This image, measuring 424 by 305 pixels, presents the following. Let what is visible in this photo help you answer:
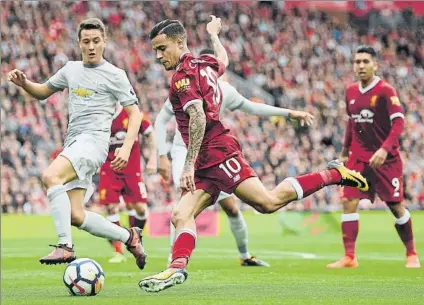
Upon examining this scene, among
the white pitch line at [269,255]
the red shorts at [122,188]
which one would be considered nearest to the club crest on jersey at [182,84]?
the red shorts at [122,188]

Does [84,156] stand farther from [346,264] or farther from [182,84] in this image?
[346,264]

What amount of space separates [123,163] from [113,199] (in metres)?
4.69

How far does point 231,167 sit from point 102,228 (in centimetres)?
162

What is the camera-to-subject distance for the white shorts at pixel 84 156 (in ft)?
32.0

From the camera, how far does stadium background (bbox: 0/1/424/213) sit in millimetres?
25359

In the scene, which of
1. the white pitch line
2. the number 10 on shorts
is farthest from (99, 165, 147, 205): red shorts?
the number 10 on shorts

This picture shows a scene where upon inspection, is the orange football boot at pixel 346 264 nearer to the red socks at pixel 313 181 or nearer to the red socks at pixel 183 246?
the red socks at pixel 313 181

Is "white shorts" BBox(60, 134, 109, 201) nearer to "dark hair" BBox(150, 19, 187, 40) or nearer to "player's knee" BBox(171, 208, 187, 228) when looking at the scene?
"player's knee" BBox(171, 208, 187, 228)

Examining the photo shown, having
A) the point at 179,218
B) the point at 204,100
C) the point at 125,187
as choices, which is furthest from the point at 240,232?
the point at 204,100

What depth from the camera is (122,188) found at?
14.3 m

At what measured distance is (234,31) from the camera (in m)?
33.4

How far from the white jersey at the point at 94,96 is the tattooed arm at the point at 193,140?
5.11ft

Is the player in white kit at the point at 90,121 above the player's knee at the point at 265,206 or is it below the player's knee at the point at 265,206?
above

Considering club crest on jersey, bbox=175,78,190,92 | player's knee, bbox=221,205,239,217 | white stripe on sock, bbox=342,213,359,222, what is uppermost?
club crest on jersey, bbox=175,78,190,92
